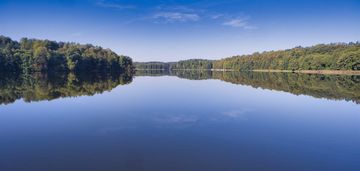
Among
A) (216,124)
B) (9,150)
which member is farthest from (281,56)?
(9,150)

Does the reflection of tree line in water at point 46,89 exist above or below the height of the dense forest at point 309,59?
below

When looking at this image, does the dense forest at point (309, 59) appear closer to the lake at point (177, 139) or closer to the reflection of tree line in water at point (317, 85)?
the reflection of tree line in water at point (317, 85)

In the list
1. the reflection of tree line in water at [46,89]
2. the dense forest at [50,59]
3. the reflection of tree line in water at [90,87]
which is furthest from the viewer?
the dense forest at [50,59]

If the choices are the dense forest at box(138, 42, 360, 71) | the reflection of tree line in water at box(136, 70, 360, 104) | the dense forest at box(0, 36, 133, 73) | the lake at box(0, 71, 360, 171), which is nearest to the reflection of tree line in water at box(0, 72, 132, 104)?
the lake at box(0, 71, 360, 171)

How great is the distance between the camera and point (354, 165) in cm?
1060

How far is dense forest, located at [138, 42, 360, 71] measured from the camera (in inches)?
3253

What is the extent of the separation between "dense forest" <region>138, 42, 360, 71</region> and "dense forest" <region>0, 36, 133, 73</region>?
6704 cm

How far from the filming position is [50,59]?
86.9 m

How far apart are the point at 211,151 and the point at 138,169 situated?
3377 millimetres

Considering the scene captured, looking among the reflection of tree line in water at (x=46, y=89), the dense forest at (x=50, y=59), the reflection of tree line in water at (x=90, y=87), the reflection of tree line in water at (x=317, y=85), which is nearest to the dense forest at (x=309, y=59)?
the reflection of tree line in water at (x=317, y=85)

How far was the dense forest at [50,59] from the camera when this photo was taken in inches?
3112

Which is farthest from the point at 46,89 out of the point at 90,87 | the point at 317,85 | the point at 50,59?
the point at 50,59

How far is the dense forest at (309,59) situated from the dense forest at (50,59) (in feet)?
220

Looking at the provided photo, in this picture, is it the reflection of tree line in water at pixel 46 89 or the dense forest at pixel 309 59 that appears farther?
the dense forest at pixel 309 59
